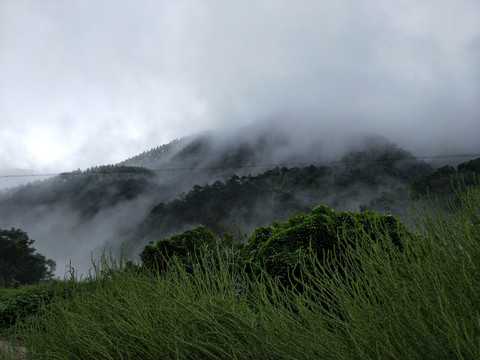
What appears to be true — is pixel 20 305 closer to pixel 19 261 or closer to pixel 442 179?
pixel 19 261

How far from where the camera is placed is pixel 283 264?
7.34 m

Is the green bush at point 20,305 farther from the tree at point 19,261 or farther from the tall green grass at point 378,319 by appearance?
the tree at point 19,261

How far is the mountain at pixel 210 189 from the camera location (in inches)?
1880

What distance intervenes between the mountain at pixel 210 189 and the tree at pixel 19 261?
28.9 feet

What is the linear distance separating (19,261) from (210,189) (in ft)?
94.8

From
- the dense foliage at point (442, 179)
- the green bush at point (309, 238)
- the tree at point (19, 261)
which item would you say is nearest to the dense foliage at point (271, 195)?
the dense foliage at point (442, 179)

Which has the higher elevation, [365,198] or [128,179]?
[128,179]

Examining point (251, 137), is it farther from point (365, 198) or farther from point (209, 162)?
point (365, 198)

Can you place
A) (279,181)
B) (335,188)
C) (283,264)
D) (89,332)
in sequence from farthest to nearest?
(279,181), (335,188), (283,264), (89,332)

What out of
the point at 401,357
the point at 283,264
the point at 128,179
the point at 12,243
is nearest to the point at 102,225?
the point at 128,179

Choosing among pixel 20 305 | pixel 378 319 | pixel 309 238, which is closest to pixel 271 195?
pixel 20 305

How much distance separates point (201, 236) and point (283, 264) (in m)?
4.27

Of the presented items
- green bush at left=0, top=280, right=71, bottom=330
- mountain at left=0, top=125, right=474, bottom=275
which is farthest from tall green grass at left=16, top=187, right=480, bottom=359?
mountain at left=0, top=125, right=474, bottom=275

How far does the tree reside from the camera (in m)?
29.1
